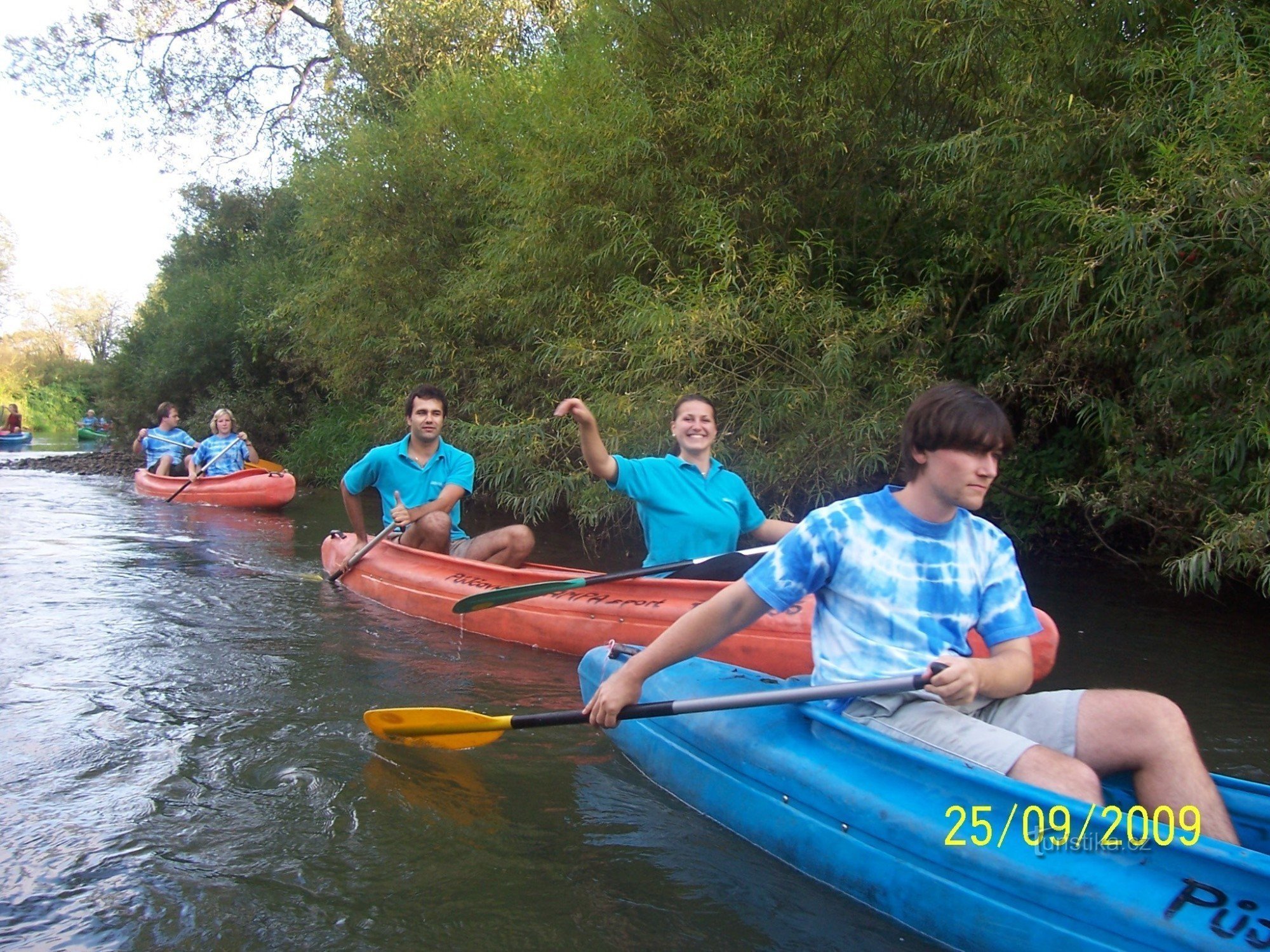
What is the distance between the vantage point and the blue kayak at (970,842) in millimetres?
1841

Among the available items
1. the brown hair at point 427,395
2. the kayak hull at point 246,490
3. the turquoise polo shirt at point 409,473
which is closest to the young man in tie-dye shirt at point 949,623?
the brown hair at point 427,395

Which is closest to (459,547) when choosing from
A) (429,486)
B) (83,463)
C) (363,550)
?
(429,486)

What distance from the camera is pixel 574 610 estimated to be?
197 inches

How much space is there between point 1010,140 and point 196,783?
5501 mm

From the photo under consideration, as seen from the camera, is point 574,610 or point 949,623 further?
point 574,610

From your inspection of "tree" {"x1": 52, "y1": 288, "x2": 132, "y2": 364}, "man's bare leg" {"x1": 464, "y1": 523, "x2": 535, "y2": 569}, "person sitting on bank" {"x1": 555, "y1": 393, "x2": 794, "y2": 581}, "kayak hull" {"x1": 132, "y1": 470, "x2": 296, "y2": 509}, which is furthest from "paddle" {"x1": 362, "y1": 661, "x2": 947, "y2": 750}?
"tree" {"x1": 52, "y1": 288, "x2": 132, "y2": 364}

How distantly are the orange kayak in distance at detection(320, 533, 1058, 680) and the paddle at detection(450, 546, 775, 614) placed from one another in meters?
0.08

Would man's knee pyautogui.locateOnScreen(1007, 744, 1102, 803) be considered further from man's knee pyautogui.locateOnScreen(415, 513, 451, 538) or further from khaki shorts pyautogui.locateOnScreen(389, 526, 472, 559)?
man's knee pyautogui.locateOnScreen(415, 513, 451, 538)

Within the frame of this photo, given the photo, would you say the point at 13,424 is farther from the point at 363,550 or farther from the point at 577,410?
the point at 577,410

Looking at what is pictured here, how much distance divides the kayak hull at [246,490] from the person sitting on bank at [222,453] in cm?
18

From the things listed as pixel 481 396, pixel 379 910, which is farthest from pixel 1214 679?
pixel 481 396

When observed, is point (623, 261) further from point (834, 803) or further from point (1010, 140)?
point (834, 803)

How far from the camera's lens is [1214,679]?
489 cm
